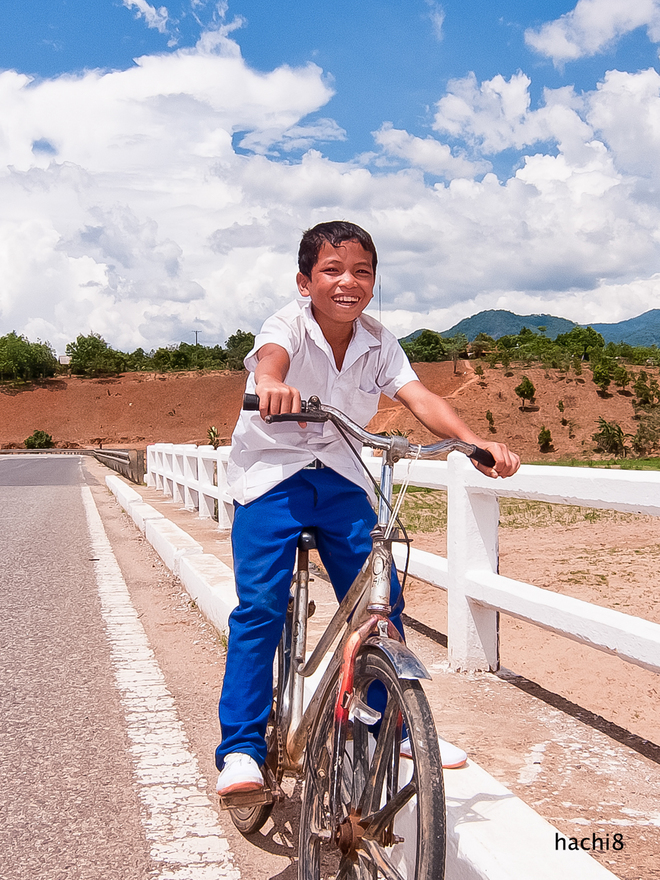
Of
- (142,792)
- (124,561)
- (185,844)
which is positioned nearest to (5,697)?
(142,792)

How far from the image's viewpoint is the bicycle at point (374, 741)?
188cm

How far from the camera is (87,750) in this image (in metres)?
3.78

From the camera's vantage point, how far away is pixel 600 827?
284 cm

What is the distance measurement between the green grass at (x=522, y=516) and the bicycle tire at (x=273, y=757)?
24.3 feet

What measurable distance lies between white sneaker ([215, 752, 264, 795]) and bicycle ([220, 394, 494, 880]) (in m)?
0.29

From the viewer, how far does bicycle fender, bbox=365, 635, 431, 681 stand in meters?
1.95

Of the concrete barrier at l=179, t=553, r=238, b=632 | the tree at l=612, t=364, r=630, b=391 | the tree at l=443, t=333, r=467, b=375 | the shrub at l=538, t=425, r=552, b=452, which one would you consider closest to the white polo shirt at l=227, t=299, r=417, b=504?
the concrete barrier at l=179, t=553, r=238, b=632

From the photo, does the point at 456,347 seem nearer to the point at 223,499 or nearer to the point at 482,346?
the point at 482,346

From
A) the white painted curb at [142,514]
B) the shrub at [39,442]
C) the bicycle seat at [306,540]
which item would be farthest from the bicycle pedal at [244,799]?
the shrub at [39,442]

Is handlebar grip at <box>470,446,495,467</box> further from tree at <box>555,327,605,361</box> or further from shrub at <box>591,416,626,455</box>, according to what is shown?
tree at <box>555,327,605,361</box>

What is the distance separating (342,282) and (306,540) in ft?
2.67

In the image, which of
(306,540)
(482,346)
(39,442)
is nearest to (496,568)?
(306,540)

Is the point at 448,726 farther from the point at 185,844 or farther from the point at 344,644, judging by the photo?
the point at 344,644

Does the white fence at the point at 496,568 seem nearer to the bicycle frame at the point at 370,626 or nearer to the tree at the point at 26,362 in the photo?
the bicycle frame at the point at 370,626
